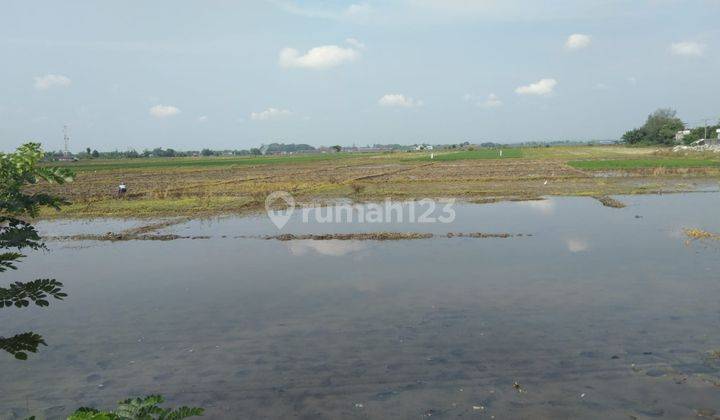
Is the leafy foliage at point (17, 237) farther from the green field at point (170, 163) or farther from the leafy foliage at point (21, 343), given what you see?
the green field at point (170, 163)

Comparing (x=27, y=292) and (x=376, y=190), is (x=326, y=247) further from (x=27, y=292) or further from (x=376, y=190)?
(x=376, y=190)

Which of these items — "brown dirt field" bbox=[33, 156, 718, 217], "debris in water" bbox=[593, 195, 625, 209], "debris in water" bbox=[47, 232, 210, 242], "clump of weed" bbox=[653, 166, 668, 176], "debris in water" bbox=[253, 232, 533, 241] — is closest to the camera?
"debris in water" bbox=[253, 232, 533, 241]

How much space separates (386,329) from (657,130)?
93.9 metres

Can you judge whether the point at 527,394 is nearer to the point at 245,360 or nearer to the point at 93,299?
the point at 245,360

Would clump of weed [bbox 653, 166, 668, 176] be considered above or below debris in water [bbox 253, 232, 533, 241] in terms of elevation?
above

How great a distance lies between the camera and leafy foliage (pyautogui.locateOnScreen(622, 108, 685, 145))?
82812mm

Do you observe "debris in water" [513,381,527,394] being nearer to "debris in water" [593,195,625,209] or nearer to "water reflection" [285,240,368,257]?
"water reflection" [285,240,368,257]

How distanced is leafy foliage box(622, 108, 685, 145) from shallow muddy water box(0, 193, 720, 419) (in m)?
81.1

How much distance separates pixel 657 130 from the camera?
285 feet

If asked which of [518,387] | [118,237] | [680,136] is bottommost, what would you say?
[518,387]

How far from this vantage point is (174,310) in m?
8.42

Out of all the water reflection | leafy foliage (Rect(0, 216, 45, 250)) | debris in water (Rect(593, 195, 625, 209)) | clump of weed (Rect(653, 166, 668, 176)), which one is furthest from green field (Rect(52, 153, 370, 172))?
leafy foliage (Rect(0, 216, 45, 250))

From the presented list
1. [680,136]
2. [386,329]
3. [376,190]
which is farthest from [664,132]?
[386,329]

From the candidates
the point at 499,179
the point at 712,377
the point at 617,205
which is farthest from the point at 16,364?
the point at 499,179
